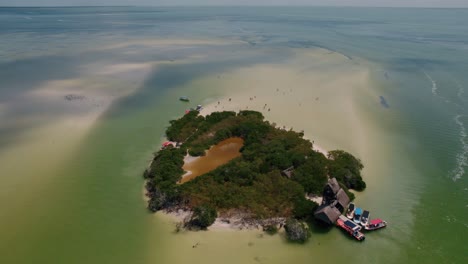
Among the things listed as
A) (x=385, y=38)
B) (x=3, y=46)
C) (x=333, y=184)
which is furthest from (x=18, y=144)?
(x=385, y=38)

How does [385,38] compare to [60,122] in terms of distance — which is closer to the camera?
[60,122]

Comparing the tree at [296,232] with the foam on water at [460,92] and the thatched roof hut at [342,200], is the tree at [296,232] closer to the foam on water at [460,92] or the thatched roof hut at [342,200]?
the thatched roof hut at [342,200]

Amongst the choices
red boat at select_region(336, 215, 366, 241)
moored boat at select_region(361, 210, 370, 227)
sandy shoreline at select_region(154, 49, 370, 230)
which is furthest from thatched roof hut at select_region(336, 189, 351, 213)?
sandy shoreline at select_region(154, 49, 370, 230)

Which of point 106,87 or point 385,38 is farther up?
point 385,38

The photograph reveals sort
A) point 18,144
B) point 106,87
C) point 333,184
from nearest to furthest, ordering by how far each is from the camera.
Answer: point 333,184, point 18,144, point 106,87

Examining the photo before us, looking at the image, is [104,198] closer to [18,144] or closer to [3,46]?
[18,144]

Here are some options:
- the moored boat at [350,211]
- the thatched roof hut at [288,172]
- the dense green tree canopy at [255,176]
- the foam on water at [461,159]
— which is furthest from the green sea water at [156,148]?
the thatched roof hut at [288,172]
